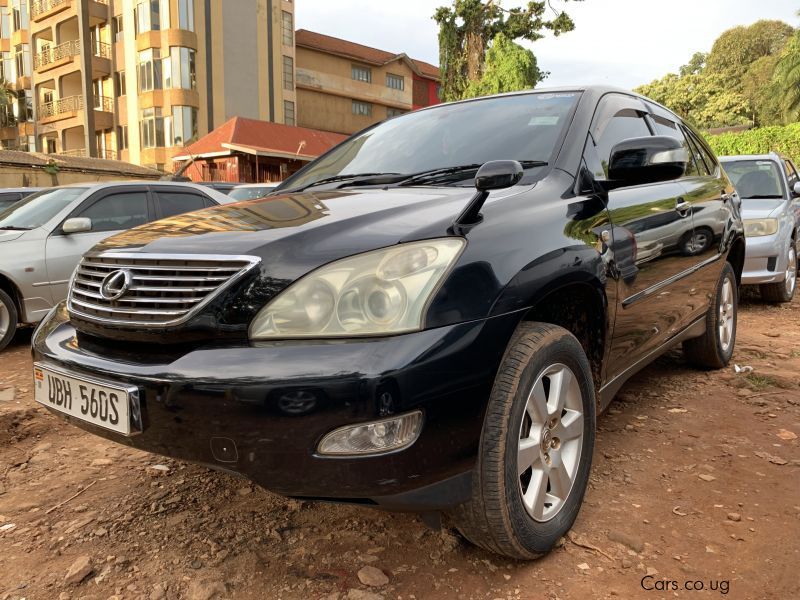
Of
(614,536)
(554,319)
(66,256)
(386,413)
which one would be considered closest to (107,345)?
(386,413)

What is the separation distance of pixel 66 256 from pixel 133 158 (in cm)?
2725

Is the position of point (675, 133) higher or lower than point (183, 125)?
lower

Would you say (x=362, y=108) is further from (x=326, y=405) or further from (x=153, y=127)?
(x=326, y=405)

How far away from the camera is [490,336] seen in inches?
69.1

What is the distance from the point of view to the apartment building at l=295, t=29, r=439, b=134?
3594 centimetres

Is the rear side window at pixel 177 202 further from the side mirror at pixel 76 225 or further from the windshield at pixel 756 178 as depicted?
the windshield at pixel 756 178

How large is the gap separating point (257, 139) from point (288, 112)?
9143 millimetres

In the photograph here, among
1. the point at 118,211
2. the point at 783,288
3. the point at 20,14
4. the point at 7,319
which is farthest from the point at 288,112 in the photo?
the point at 783,288

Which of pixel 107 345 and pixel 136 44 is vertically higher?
pixel 136 44

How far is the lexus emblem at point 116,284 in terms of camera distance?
1.90 meters

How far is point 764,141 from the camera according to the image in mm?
17969

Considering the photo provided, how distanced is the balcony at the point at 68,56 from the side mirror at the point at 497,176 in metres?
33.8

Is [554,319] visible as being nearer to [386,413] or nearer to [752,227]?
[386,413]

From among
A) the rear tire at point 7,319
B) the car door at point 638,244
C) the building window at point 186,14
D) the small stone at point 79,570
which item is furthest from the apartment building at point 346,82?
the small stone at point 79,570
